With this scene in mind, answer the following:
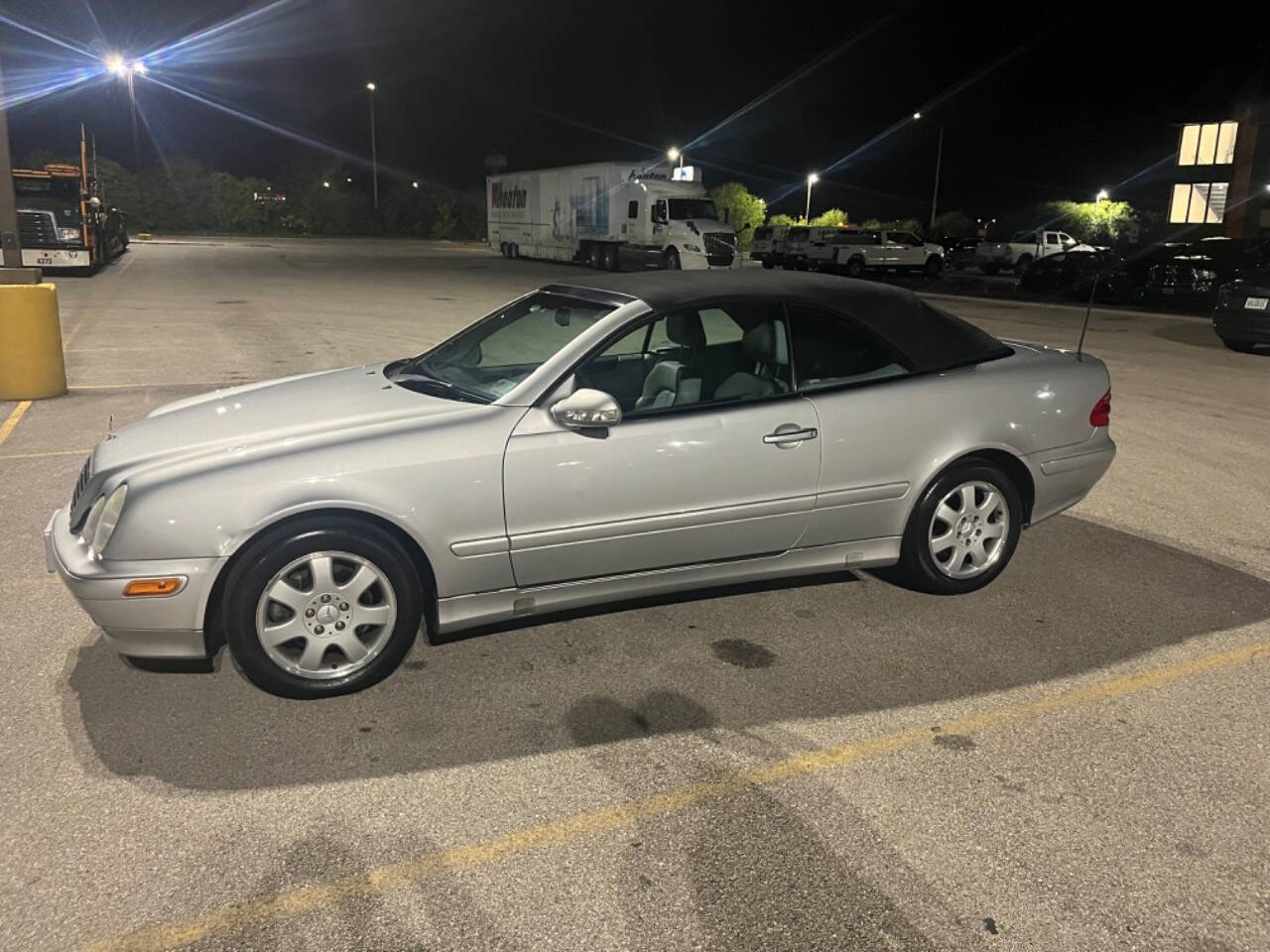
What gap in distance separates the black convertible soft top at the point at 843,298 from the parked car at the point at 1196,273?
2146 centimetres

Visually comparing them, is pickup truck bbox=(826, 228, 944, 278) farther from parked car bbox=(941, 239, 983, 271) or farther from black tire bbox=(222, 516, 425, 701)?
black tire bbox=(222, 516, 425, 701)

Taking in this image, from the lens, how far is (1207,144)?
46000mm

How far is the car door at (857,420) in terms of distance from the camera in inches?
169

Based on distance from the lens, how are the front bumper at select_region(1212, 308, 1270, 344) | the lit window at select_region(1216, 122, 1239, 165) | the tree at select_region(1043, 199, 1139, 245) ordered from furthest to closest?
the tree at select_region(1043, 199, 1139, 245), the lit window at select_region(1216, 122, 1239, 165), the front bumper at select_region(1212, 308, 1270, 344)

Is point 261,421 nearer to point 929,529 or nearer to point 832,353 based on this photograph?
point 832,353

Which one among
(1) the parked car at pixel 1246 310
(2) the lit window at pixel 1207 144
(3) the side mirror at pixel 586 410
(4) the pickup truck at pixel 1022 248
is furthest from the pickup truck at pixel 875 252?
(3) the side mirror at pixel 586 410

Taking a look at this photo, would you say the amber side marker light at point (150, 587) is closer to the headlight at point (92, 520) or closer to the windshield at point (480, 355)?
the headlight at point (92, 520)

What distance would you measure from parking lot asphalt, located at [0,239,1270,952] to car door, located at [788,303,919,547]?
0.51 metres

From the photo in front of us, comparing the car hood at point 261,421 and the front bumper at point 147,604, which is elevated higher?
the car hood at point 261,421

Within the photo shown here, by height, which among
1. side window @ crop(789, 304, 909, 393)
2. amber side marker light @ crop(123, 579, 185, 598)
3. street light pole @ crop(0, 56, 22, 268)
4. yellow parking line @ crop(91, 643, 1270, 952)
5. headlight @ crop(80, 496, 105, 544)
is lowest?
yellow parking line @ crop(91, 643, 1270, 952)

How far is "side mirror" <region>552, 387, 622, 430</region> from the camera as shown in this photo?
12.3 ft

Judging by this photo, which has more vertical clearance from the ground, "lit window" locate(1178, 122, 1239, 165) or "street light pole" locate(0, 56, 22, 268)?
"lit window" locate(1178, 122, 1239, 165)

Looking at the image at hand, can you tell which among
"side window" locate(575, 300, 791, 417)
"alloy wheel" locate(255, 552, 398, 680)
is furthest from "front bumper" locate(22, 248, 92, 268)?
"alloy wheel" locate(255, 552, 398, 680)

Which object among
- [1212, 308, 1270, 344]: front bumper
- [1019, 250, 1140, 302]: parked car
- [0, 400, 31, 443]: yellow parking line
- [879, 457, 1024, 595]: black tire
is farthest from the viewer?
[1019, 250, 1140, 302]: parked car
